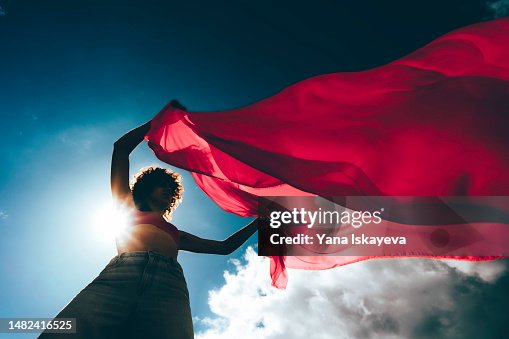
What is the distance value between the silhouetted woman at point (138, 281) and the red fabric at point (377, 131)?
0.43 metres

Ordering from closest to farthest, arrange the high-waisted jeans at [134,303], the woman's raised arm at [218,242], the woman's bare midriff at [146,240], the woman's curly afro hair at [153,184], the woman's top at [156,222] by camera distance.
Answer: the high-waisted jeans at [134,303] < the woman's bare midriff at [146,240] < the woman's top at [156,222] < the woman's curly afro hair at [153,184] < the woman's raised arm at [218,242]

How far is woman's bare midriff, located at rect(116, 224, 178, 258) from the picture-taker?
262cm

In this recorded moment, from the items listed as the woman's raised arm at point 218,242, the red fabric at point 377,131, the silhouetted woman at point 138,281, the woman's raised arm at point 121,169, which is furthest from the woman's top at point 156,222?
the red fabric at point 377,131

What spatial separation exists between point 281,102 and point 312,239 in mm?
1488

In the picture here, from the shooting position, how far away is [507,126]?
293cm

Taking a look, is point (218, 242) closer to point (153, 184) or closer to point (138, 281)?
point (153, 184)

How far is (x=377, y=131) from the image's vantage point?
310 cm

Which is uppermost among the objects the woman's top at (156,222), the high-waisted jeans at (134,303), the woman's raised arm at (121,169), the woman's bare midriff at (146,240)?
the woman's raised arm at (121,169)

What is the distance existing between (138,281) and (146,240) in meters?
0.39

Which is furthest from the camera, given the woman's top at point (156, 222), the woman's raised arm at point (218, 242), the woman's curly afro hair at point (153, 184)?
the woman's raised arm at point (218, 242)

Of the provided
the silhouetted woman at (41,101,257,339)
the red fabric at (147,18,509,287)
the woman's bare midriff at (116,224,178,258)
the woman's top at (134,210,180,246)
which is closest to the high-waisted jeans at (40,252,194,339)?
the silhouetted woman at (41,101,257,339)

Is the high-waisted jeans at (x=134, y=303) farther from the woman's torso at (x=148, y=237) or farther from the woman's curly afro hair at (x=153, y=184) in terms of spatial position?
the woman's curly afro hair at (x=153, y=184)

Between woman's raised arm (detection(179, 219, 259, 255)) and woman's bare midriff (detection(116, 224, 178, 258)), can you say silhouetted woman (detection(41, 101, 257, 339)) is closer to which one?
woman's bare midriff (detection(116, 224, 178, 258))

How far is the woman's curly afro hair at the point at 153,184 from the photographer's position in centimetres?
318
